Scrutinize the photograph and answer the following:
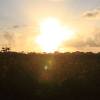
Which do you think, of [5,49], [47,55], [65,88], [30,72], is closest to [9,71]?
[30,72]

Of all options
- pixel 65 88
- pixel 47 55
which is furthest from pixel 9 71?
pixel 47 55

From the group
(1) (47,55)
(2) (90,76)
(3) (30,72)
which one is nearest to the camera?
(2) (90,76)

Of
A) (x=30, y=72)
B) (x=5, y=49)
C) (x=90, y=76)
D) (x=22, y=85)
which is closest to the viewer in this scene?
(x=22, y=85)

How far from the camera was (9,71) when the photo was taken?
6512 centimetres

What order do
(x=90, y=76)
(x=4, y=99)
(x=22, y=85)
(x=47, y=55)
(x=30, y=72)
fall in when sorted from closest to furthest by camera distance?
(x=4, y=99)
(x=22, y=85)
(x=90, y=76)
(x=30, y=72)
(x=47, y=55)

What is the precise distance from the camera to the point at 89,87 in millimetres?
54562

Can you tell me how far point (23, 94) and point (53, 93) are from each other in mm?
3498

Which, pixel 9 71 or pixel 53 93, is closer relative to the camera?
pixel 53 93

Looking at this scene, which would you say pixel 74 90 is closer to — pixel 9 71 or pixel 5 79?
pixel 5 79

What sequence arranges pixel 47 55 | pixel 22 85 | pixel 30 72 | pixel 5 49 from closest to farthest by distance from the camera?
1. pixel 22 85
2. pixel 30 72
3. pixel 5 49
4. pixel 47 55

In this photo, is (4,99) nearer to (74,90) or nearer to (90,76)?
(74,90)

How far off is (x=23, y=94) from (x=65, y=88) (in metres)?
4.90

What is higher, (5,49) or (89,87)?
(5,49)

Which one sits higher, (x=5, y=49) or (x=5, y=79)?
(x=5, y=49)
